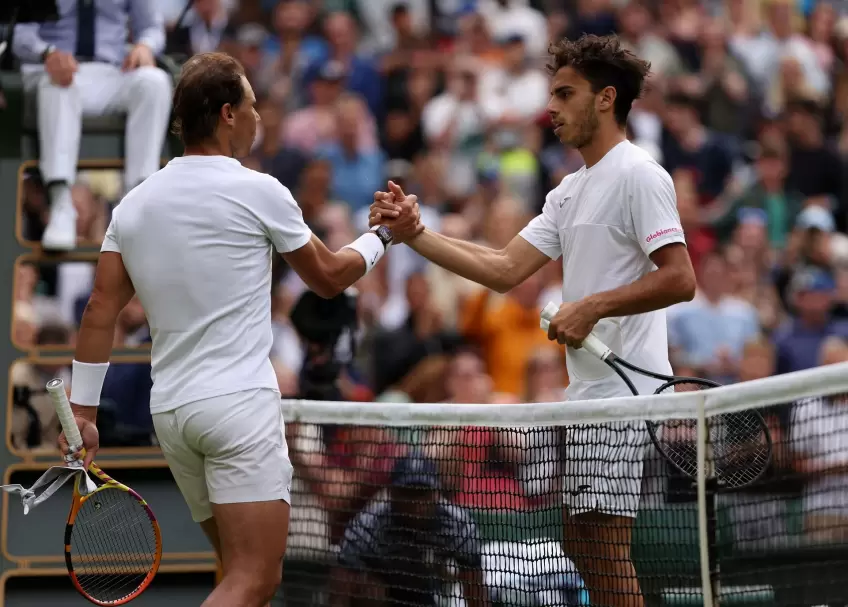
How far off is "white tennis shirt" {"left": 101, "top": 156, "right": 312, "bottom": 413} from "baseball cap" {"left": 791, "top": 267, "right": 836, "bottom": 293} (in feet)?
22.5

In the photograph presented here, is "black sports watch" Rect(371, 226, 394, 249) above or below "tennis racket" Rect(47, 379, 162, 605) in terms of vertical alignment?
above

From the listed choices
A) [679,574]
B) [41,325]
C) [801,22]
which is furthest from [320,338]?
[801,22]

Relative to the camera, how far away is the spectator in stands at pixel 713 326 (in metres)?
10.0

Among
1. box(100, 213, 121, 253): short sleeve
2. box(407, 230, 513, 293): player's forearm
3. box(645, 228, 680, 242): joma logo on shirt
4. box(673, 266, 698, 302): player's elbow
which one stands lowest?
box(407, 230, 513, 293): player's forearm

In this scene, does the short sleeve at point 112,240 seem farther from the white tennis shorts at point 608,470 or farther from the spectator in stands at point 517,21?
the spectator in stands at point 517,21

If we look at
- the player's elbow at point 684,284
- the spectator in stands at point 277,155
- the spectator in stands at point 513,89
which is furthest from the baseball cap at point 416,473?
the spectator in stands at point 513,89

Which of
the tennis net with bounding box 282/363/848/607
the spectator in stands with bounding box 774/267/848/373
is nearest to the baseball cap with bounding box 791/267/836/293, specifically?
the spectator in stands with bounding box 774/267/848/373

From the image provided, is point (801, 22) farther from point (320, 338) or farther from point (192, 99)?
point (192, 99)

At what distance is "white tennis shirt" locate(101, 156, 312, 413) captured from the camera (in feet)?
14.2

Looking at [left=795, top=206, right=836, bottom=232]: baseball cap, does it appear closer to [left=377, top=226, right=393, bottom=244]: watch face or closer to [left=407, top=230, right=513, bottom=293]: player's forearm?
[left=407, top=230, right=513, bottom=293]: player's forearm

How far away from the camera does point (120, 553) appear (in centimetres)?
495

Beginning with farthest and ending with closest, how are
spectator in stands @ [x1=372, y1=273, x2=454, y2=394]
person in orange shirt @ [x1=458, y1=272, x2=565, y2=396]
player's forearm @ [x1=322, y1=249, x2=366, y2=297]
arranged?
1. person in orange shirt @ [x1=458, y1=272, x2=565, y2=396]
2. spectator in stands @ [x1=372, y1=273, x2=454, y2=394]
3. player's forearm @ [x1=322, y1=249, x2=366, y2=297]

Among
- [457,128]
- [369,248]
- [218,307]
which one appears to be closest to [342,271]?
[369,248]

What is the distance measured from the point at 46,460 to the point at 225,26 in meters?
6.48
